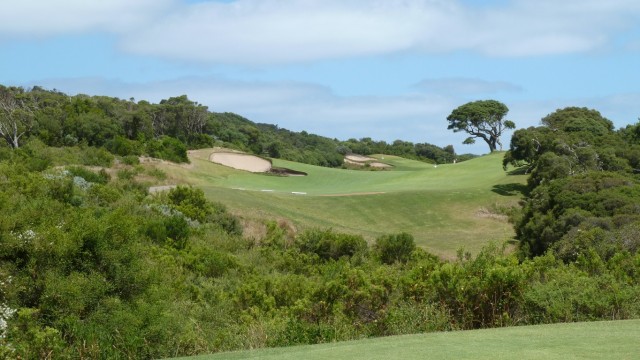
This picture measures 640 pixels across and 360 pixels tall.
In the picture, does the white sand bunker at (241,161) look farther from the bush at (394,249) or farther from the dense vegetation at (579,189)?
the bush at (394,249)

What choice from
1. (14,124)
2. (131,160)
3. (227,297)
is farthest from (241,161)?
(227,297)

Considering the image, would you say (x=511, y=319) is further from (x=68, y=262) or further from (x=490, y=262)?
(x=68, y=262)

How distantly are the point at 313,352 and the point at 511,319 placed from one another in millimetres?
3420

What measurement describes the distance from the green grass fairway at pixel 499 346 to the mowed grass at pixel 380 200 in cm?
2588

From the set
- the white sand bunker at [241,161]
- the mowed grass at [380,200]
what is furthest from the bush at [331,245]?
the white sand bunker at [241,161]

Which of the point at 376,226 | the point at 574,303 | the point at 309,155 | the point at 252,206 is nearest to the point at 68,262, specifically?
the point at 574,303

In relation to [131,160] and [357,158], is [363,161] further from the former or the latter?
[131,160]

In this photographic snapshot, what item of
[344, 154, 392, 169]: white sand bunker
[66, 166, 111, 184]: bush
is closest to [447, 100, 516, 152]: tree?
[344, 154, 392, 169]: white sand bunker

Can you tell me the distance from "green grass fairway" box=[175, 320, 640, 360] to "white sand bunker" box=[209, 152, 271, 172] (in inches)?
2291

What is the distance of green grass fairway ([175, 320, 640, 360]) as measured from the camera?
736 centimetres

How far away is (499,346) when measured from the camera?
7.84 m

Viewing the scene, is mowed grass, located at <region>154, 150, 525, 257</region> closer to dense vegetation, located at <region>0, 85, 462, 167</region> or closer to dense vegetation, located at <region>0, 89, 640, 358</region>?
dense vegetation, located at <region>0, 85, 462, 167</region>

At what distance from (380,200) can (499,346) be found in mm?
42829

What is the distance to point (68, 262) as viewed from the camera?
39.4 ft
